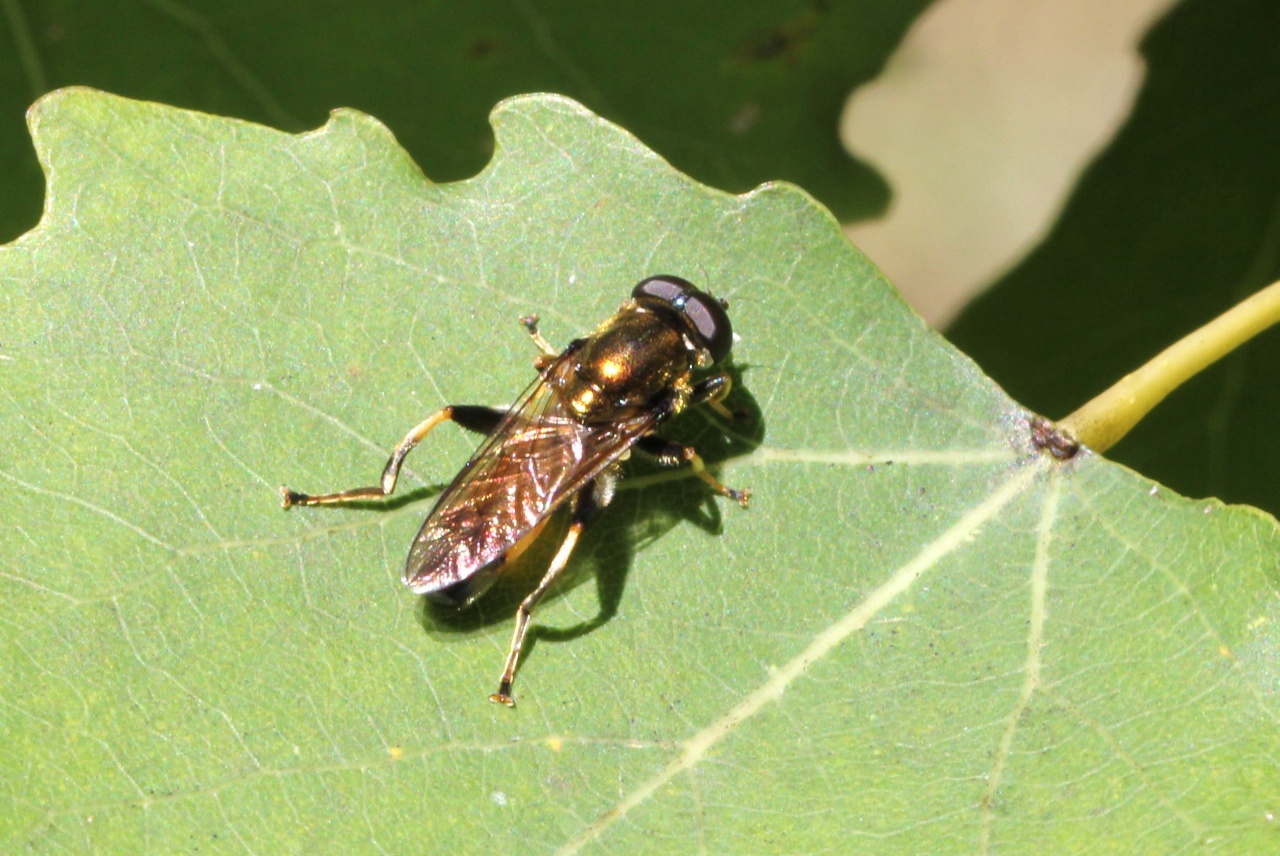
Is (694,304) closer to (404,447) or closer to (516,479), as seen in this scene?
(516,479)

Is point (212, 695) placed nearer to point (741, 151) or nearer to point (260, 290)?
point (260, 290)

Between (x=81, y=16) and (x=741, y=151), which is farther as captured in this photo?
(x=741, y=151)

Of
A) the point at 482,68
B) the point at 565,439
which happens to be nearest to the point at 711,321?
the point at 565,439

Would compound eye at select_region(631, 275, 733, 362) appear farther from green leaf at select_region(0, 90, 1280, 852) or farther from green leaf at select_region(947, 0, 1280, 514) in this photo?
green leaf at select_region(947, 0, 1280, 514)

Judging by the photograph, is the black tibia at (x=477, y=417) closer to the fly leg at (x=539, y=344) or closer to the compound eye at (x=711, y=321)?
the fly leg at (x=539, y=344)

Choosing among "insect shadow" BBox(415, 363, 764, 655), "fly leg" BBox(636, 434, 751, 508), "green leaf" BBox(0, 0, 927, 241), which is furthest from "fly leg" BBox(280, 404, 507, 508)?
"green leaf" BBox(0, 0, 927, 241)

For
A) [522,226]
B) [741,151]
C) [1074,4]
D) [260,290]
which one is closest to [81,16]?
[260,290]
